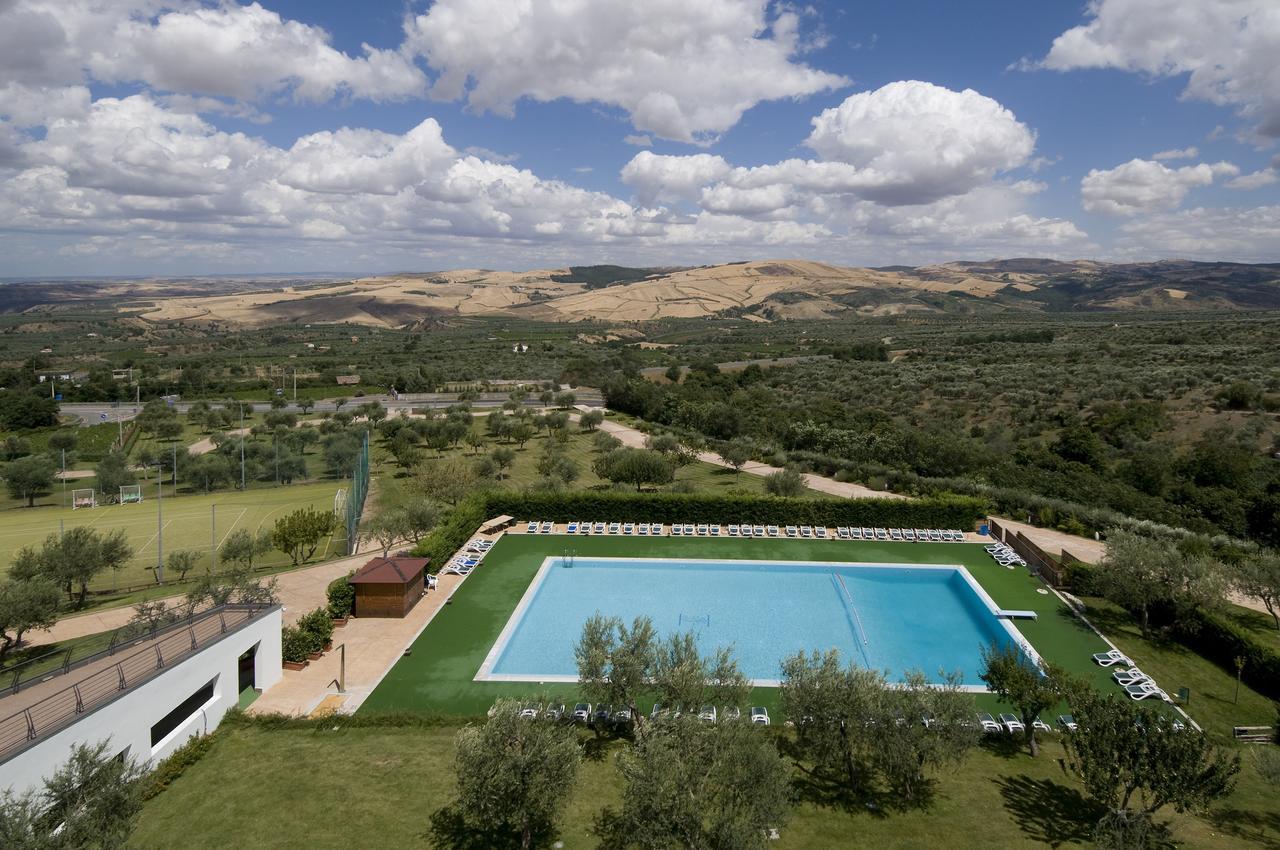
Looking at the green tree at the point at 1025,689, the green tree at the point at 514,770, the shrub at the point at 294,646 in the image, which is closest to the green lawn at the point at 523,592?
the green tree at the point at 514,770

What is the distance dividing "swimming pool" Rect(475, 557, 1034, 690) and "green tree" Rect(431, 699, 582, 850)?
7206mm

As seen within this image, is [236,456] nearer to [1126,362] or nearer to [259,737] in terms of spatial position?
[259,737]

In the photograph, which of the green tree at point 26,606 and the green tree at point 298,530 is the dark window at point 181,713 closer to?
the green tree at point 26,606

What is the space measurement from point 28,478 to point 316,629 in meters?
26.3

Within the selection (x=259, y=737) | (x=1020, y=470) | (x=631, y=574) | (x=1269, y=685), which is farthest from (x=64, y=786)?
(x=1020, y=470)

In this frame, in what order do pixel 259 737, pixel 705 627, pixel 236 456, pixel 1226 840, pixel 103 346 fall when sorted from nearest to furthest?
pixel 1226 840 → pixel 259 737 → pixel 705 627 → pixel 236 456 → pixel 103 346

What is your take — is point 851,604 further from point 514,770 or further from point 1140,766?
point 514,770

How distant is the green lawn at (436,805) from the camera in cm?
1176

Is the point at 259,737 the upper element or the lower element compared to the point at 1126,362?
lower

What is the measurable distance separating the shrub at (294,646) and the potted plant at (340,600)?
7.04 feet

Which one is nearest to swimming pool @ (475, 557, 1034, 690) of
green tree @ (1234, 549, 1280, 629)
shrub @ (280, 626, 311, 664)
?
shrub @ (280, 626, 311, 664)

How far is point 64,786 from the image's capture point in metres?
9.27

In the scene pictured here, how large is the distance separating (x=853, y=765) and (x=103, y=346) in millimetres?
152738

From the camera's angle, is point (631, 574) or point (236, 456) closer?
point (631, 574)
